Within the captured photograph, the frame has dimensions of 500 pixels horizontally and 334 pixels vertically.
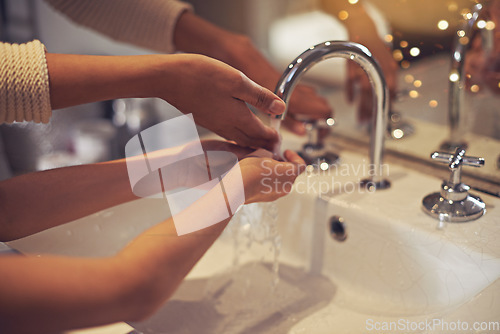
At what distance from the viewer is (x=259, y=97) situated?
1.36ft

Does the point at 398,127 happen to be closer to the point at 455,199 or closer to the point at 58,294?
the point at 455,199

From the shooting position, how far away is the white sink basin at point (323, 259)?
461mm

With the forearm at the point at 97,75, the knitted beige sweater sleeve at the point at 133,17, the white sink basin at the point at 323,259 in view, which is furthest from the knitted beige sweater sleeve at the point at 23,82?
the knitted beige sweater sleeve at the point at 133,17

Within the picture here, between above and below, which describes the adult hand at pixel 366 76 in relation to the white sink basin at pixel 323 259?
above

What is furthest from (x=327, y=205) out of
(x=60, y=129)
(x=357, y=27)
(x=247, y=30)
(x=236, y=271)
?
(x=247, y=30)

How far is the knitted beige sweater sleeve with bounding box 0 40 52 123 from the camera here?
0.38m

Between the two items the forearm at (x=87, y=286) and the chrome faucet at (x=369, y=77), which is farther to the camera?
the chrome faucet at (x=369, y=77)

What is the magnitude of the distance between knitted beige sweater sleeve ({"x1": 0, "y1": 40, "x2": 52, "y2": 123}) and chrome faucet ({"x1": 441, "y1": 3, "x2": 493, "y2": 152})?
1.58 feet

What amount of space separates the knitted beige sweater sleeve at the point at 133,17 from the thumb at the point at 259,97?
26cm

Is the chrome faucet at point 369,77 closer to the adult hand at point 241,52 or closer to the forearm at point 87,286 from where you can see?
the adult hand at point 241,52

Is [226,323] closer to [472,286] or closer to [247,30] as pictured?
[472,286]

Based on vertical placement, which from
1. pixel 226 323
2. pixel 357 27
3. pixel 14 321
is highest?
pixel 357 27

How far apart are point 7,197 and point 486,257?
1.54 ft

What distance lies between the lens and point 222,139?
Answer: 1.58 ft
